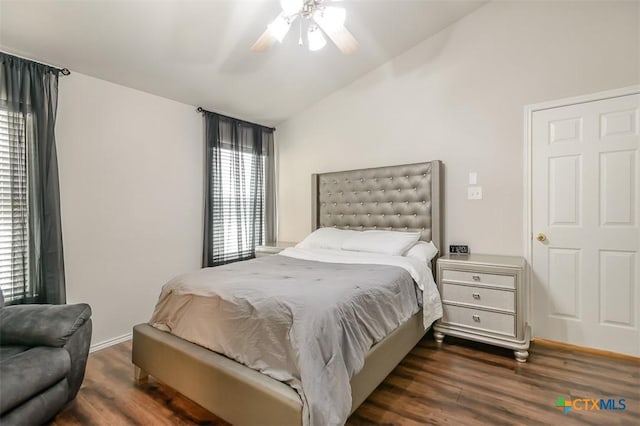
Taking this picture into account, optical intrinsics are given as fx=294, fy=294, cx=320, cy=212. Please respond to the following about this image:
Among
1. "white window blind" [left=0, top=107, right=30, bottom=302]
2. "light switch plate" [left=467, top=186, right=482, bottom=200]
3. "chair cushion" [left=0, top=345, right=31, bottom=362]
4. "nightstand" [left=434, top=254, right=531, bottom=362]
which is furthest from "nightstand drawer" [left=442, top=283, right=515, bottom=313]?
"white window blind" [left=0, top=107, right=30, bottom=302]

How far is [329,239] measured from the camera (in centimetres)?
324

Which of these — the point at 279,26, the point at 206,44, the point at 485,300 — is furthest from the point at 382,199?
the point at 206,44

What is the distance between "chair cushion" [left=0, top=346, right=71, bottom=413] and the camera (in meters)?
1.34

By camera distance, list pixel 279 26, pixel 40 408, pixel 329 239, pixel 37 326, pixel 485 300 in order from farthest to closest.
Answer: pixel 329 239 → pixel 485 300 → pixel 279 26 → pixel 37 326 → pixel 40 408

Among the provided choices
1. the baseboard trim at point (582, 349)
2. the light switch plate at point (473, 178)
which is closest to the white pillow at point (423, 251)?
the light switch plate at point (473, 178)

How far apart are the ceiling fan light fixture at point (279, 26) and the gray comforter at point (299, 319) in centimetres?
165

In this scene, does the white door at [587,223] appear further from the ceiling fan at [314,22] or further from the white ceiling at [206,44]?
the ceiling fan at [314,22]

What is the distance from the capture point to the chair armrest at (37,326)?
161 centimetres

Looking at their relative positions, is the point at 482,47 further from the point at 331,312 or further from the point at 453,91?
the point at 331,312

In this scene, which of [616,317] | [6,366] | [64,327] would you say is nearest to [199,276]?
[64,327]

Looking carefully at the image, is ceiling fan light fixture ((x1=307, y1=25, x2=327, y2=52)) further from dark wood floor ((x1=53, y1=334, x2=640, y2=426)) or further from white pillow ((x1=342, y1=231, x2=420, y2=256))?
dark wood floor ((x1=53, y1=334, x2=640, y2=426))

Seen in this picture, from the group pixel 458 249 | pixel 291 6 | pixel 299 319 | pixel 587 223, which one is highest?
pixel 291 6

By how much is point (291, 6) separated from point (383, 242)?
2.03m

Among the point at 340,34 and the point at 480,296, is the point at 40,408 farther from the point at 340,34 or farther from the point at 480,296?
the point at 480,296
